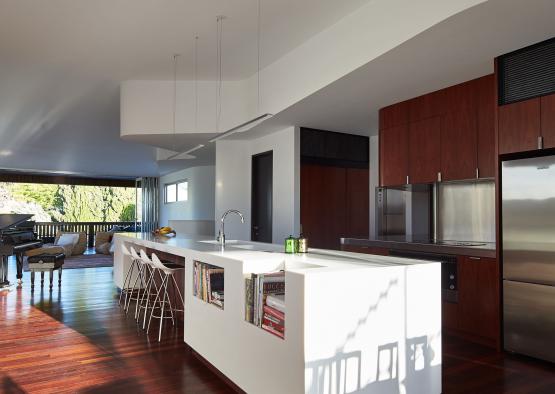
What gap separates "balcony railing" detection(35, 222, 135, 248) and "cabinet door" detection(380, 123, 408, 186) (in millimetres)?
12634

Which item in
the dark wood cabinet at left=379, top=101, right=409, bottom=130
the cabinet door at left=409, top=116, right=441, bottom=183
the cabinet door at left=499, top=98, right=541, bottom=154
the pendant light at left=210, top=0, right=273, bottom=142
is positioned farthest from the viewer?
the dark wood cabinet at left=379, top=101, right=409, bottom=130

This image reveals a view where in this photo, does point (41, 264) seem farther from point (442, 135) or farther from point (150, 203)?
point (150, 203)

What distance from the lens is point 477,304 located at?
368cm

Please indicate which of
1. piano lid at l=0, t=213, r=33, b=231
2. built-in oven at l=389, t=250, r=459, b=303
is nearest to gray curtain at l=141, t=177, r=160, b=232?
piano lid at l=0, t=213, r=33, b=231

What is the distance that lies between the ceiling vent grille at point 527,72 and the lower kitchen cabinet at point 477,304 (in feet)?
4.42

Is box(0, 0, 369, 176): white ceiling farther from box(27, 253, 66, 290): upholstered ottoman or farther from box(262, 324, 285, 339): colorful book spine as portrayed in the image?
box(262, 324, 285, 339): colorful book spine

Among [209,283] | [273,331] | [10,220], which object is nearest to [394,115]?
[209,283]

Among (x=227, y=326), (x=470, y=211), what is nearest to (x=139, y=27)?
(x=227, y=326)

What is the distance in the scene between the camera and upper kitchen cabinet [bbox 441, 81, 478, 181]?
4.11 meters

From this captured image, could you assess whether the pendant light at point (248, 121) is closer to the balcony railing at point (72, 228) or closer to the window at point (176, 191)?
the window at point (176, 191)

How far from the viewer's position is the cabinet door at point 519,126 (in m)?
3.27

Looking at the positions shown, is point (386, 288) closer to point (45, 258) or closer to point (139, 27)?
point (139, 27)

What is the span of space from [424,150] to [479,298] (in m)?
1.66

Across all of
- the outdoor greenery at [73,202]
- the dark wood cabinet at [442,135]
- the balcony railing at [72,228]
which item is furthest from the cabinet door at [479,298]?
the outdoor greenery at [73,202]
